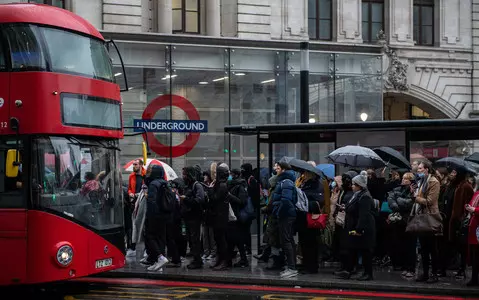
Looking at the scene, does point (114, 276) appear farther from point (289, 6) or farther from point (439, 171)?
point (289, 6)

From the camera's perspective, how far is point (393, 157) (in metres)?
16.7

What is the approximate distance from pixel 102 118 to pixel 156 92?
13.7m

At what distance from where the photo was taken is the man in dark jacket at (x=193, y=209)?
15.9 metres

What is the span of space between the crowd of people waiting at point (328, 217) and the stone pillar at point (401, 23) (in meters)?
17.7

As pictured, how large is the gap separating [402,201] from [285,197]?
205cm

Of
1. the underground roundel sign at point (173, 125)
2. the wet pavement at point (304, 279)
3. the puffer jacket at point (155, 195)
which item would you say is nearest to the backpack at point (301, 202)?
the wet pavement at point (304, 279)

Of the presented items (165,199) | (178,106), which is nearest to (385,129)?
(165,199)

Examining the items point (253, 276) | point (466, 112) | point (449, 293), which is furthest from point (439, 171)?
point (466, 112)

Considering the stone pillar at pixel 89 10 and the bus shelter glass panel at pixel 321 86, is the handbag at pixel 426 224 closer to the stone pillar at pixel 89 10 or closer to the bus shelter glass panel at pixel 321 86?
the bus shelter glass panel at pixel 321 86

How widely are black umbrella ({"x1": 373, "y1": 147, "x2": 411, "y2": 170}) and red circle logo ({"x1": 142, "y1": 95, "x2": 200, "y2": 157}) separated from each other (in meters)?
10.7

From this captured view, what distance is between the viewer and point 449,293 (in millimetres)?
13453

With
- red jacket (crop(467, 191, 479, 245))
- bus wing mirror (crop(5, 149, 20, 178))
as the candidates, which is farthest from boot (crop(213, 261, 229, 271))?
bus wing mirror (crop(5, 149, 20, 178))

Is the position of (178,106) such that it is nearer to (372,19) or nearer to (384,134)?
(372,19)

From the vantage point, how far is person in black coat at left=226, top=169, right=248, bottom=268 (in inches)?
628
